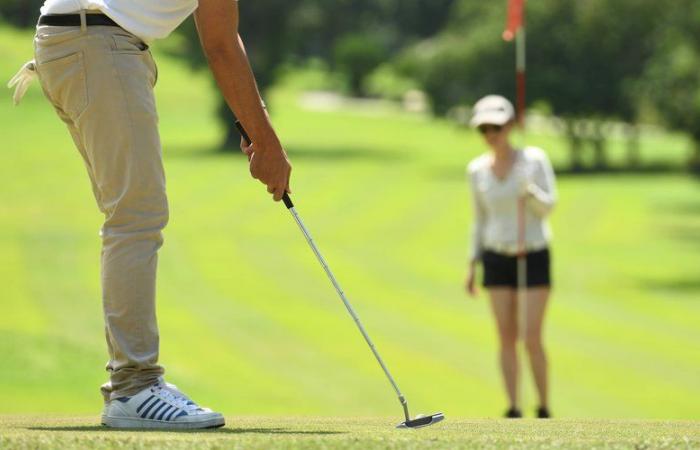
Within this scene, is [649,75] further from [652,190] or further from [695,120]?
[695,120]

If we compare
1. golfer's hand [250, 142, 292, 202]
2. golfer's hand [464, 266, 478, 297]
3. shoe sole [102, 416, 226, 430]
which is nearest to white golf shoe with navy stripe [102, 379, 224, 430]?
shoe sole [102, 416, 226, 430]

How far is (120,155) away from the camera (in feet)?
17.2

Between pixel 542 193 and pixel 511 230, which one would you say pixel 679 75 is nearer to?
pixel 511 230

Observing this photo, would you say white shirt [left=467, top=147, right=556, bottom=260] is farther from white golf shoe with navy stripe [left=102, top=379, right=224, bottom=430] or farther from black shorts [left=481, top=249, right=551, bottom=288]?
white golf shoe with navy stripe [left=102, top=379, right=224, bottom=430]

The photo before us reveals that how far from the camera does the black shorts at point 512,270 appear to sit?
400 inches

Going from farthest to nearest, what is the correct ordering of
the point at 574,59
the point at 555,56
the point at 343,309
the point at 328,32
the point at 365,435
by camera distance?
the point at 328,32, the point at 555,56, the point at 574,59, the point at 343,309, the point at 365,435

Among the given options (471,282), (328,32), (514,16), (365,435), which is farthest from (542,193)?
(328,32)

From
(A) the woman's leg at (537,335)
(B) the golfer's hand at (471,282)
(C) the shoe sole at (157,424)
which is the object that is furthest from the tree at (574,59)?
(C) the shoe sole at (157,424)

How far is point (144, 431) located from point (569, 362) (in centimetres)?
1542

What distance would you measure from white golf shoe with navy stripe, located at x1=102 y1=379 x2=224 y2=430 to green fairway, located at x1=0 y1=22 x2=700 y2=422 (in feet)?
0.43

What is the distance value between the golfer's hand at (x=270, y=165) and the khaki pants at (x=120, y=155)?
30 centimetres

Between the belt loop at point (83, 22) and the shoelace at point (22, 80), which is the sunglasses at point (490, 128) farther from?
the belt loop at point (83, 22)

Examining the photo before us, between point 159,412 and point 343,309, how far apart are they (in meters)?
20.9

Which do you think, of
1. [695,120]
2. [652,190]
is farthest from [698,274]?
[652,190]
